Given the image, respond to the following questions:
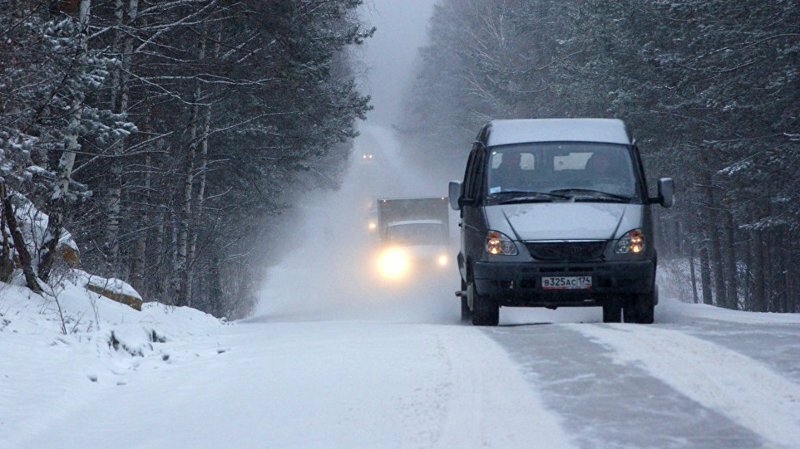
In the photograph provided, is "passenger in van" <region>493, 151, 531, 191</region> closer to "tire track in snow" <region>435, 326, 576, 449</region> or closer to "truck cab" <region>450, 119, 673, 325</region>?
"truck cab" <region>450, 119, 673, 325</region>

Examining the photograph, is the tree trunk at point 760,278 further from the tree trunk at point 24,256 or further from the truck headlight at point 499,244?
the tree trunk at point 24,256

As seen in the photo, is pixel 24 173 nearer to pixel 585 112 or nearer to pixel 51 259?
pixel 51 259

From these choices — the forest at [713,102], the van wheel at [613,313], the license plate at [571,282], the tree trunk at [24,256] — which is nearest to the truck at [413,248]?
the forest at [713,102]

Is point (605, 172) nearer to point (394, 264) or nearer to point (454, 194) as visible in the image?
point (454, 194)

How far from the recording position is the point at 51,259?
10477 millimetres

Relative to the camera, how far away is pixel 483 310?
36.1 feet

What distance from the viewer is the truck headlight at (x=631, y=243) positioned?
10.3 meters

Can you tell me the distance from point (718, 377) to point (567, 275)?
3.94 metres

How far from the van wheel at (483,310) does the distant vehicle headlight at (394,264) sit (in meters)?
13.0

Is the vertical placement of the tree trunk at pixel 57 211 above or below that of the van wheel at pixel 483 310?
above

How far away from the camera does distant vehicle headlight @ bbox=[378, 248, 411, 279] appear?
24250mm

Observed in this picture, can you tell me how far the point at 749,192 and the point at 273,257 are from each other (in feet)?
100

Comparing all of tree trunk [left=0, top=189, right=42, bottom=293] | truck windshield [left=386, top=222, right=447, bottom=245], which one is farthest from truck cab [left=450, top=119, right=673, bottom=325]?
truck windshield [left=386, top=222, right=447, bottom=245]

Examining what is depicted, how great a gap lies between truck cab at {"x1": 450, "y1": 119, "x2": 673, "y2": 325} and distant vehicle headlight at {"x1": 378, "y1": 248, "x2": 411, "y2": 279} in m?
12.3
